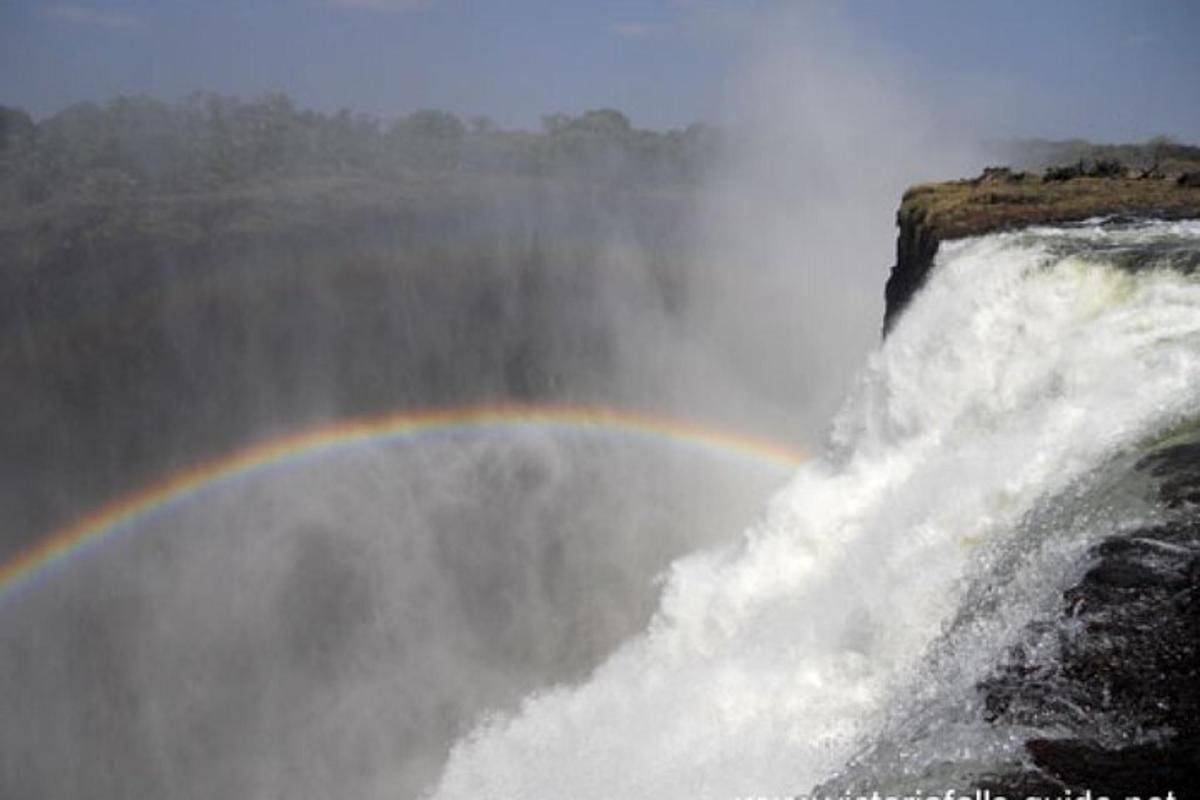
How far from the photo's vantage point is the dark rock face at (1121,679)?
4.41 m

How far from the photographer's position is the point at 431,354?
120 feet

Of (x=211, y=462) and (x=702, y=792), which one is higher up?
(x=211, y=462)

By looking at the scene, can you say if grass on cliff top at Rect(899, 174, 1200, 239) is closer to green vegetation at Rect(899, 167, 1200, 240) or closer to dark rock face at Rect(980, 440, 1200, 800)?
green vegetation at Rect(899, 167, 1200, 240)

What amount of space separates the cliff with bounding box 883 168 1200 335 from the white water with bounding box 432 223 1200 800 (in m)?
1.15

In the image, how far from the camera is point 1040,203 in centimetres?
1397

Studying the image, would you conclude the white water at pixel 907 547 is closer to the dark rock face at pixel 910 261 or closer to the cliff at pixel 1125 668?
the cliff at pixel 1125 668

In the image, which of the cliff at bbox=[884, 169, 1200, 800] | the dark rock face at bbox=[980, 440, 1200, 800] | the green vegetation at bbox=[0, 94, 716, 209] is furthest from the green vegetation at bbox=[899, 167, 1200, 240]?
the green vegetation at bbox=[0, 94, 716, 209]

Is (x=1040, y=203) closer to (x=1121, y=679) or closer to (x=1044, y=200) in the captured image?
(x=1044, y=200)

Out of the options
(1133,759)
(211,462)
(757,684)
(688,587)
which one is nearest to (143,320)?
(211,462)

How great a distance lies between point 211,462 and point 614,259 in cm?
1947

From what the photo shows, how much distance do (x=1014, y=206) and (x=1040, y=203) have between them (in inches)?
14.9

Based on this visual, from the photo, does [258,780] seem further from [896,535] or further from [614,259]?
[614,259]

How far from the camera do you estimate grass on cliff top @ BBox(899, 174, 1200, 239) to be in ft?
42.7

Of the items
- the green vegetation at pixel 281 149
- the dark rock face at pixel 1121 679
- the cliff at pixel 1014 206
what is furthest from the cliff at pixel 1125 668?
the green vegetation at pixel 281 149
